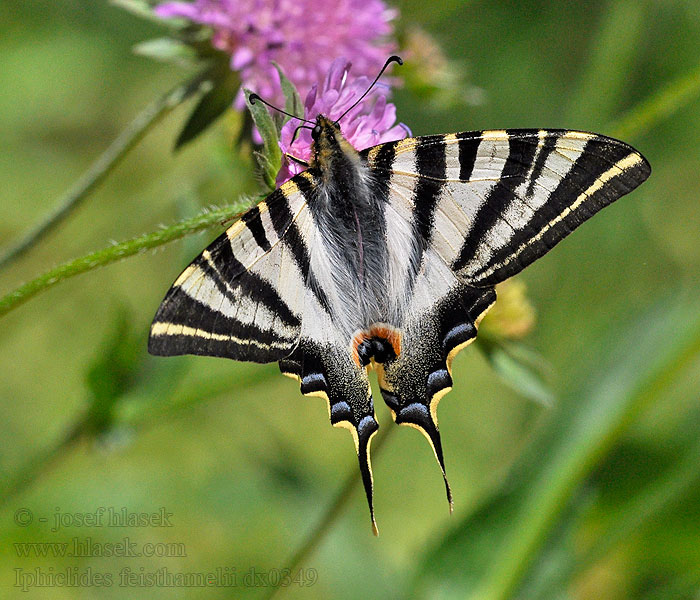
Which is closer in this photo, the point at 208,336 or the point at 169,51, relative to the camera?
the point at 208,336

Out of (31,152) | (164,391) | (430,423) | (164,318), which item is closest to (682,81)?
(430,423)

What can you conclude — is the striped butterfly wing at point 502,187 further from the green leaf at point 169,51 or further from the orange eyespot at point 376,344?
the green leaf at point 169,51

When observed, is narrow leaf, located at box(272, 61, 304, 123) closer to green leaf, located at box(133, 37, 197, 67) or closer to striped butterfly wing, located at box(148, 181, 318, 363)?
striped butterfly wing, located at box(148, 181, 318, 363)

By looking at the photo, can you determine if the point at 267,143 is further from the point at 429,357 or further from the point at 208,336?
the point at 429,357

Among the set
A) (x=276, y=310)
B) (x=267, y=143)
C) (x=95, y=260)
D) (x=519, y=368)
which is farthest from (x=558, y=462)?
(x=95, y=260)

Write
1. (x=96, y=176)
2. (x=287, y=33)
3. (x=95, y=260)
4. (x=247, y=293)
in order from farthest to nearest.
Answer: (x=287, y=33) < (x=96, y=176) < (x=247, y=293) < (x=95, y=260)
